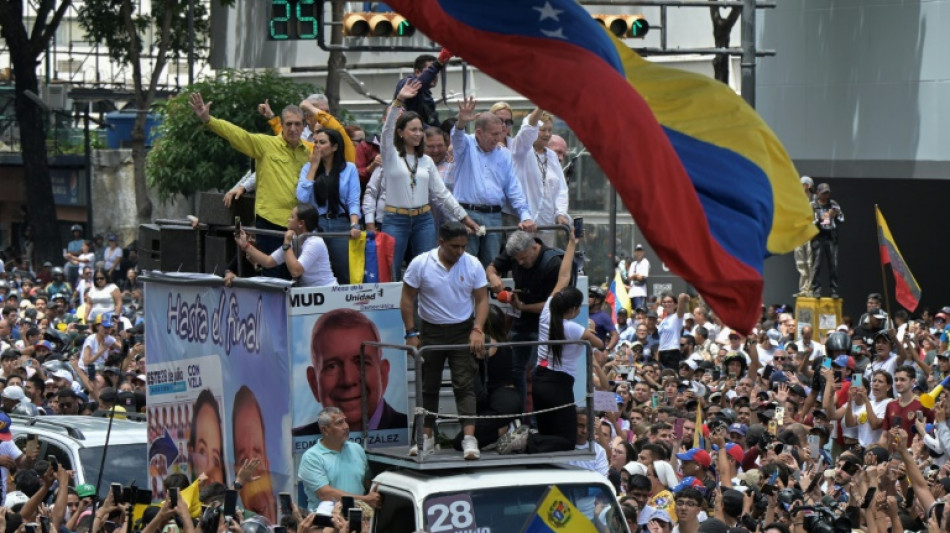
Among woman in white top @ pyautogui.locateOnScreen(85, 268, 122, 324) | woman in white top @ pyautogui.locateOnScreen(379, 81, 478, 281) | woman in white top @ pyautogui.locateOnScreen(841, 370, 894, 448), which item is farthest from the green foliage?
woman in white top @ pyautogui.locateOnScreen(379, 81, 478, 281)

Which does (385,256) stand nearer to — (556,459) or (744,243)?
(556,459)

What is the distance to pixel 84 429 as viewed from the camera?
15.2 metres

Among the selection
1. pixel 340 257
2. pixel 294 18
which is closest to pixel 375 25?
pixel 294 18

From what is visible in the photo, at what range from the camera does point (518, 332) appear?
40.5 ft

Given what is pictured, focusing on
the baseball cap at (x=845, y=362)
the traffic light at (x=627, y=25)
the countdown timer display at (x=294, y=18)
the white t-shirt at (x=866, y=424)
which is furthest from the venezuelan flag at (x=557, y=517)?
the traffic light at (x=627, y=25)

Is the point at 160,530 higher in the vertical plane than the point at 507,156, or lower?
lower

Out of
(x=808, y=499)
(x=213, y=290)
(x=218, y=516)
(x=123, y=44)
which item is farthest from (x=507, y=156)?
(x=123, y=44)

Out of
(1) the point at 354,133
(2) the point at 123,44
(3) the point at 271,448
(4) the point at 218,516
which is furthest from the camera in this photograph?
(2) the point at 123,44

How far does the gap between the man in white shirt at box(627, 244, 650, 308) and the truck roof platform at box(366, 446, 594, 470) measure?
19.1 meters

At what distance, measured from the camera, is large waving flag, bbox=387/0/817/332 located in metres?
8.72

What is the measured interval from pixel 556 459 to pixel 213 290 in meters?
3.08

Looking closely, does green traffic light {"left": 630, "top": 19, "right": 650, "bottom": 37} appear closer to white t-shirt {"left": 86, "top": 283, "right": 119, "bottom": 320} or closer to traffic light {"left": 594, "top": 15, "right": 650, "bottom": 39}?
traffic light {"left": 594, "top": 15, "right": 650, "bottom": 39}

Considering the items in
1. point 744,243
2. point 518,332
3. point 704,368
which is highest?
point 744,243

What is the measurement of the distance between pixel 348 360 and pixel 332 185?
5.61 ft
